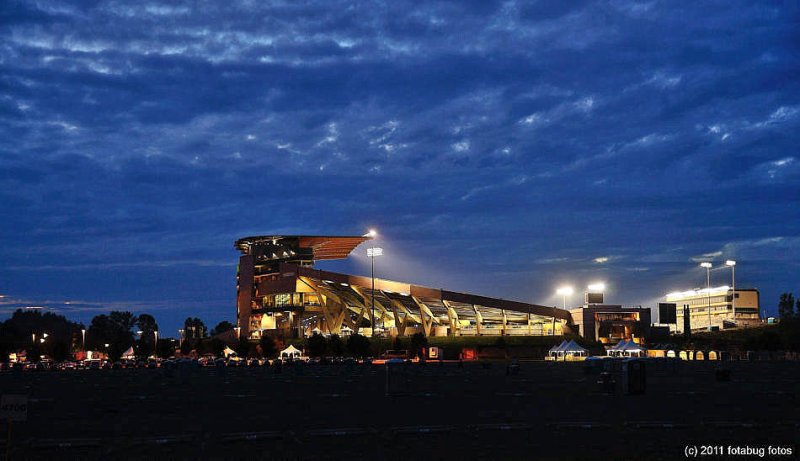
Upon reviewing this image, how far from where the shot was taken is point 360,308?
143625 mm

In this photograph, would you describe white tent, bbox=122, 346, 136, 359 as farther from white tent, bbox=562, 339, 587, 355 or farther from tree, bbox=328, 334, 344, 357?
white tent, bbox=562, 339, 587, 355

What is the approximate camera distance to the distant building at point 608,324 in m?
132

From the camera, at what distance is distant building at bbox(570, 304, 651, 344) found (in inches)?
5182

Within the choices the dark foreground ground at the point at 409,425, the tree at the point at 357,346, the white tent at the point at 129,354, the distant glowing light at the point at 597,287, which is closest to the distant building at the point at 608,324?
the distant glowing light at the point at 597,287

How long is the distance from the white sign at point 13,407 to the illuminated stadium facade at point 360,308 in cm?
11304

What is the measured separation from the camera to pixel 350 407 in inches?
965

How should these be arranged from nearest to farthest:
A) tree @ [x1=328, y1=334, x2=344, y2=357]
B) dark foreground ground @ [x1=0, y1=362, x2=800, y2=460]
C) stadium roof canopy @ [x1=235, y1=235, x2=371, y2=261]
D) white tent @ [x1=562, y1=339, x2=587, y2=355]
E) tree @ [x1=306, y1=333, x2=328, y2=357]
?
dark foreground ground @ [x1=0, y1=362, x2=800, y2=460] < white tent @ [x1=562, y1=339, x2=587, y2=355] < tree @ [x1=306, y1=333, x2=328, y2=357] < tree @ [x1=328, y1=334, x2=344, y2=357] < stadium roof canopy @ [x1=235, y1=235, x2=371, y2=261]

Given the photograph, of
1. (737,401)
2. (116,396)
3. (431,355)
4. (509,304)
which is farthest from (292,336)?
(737,401)

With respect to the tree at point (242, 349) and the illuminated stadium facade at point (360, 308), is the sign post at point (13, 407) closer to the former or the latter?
the tree at point (242, 349)

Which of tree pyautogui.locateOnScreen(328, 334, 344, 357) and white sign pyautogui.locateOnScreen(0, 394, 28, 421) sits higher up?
white sign pyautogui.locateOnScreen(0, 394, 28, 421)

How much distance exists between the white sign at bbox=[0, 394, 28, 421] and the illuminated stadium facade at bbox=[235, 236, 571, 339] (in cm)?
11304

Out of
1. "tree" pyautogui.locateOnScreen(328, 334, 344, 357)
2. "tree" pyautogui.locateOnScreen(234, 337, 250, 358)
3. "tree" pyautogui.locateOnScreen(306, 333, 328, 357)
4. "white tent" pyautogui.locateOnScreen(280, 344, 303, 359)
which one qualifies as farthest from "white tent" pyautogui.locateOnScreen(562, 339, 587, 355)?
"tree" pyautogui.locateOnScreen(234, 337, 250, 358)

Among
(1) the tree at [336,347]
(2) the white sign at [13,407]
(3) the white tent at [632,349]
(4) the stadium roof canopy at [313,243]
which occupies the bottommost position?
(1) the tree at [336,347]

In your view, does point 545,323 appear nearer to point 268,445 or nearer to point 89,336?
point 89,336
